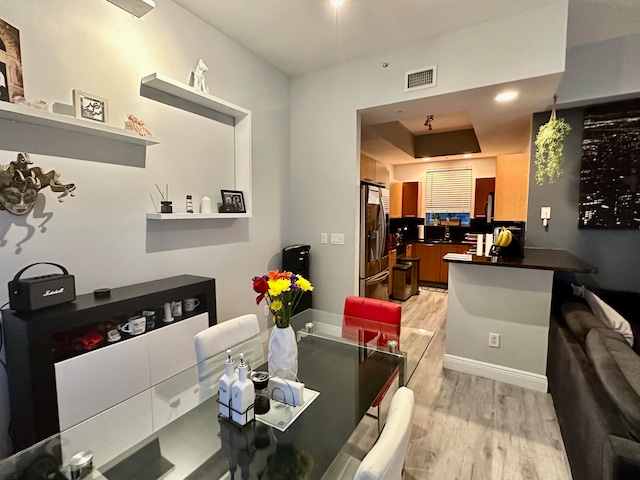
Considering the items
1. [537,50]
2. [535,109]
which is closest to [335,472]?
[537,50]

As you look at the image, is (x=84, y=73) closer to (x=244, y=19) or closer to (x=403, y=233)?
(x=244, y=19)

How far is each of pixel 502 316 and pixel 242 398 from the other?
248 centimetres

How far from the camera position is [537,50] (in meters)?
2.52

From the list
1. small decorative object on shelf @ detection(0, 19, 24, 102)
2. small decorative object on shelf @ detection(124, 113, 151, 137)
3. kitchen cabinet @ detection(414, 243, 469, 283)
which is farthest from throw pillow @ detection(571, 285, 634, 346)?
small decorative object on shelf @ detection(0, 19, 24, 102)

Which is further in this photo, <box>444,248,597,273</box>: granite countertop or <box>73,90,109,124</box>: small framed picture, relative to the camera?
<box>444,248,597,273</box>: granite countertop

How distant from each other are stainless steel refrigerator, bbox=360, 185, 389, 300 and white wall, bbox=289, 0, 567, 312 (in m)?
0.34

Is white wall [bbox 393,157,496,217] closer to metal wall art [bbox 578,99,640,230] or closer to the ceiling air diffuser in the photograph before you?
metal wall art [bbox 578,99,640,230]

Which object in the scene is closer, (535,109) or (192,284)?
(192,284)

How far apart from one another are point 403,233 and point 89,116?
5915mm

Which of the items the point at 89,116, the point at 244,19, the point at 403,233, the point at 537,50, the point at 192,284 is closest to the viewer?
the point at 89,116

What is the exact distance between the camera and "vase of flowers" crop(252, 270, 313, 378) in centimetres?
134

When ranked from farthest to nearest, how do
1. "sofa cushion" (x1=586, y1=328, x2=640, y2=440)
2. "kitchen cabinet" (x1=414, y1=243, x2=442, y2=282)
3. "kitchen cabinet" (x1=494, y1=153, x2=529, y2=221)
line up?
"kitchen cabinet" (x1=414, y1=243, x2=442, y2=282) → "kitchen cabinet" (x1=494, y1=153, x2=529, y2=221) → "sofa cushion" (x1=586, y1=328, x2=640, y2=440)

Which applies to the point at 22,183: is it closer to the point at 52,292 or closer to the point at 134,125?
the point at 52,292

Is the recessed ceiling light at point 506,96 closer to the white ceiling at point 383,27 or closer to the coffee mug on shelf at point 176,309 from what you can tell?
the white ceiling at point 383,27
